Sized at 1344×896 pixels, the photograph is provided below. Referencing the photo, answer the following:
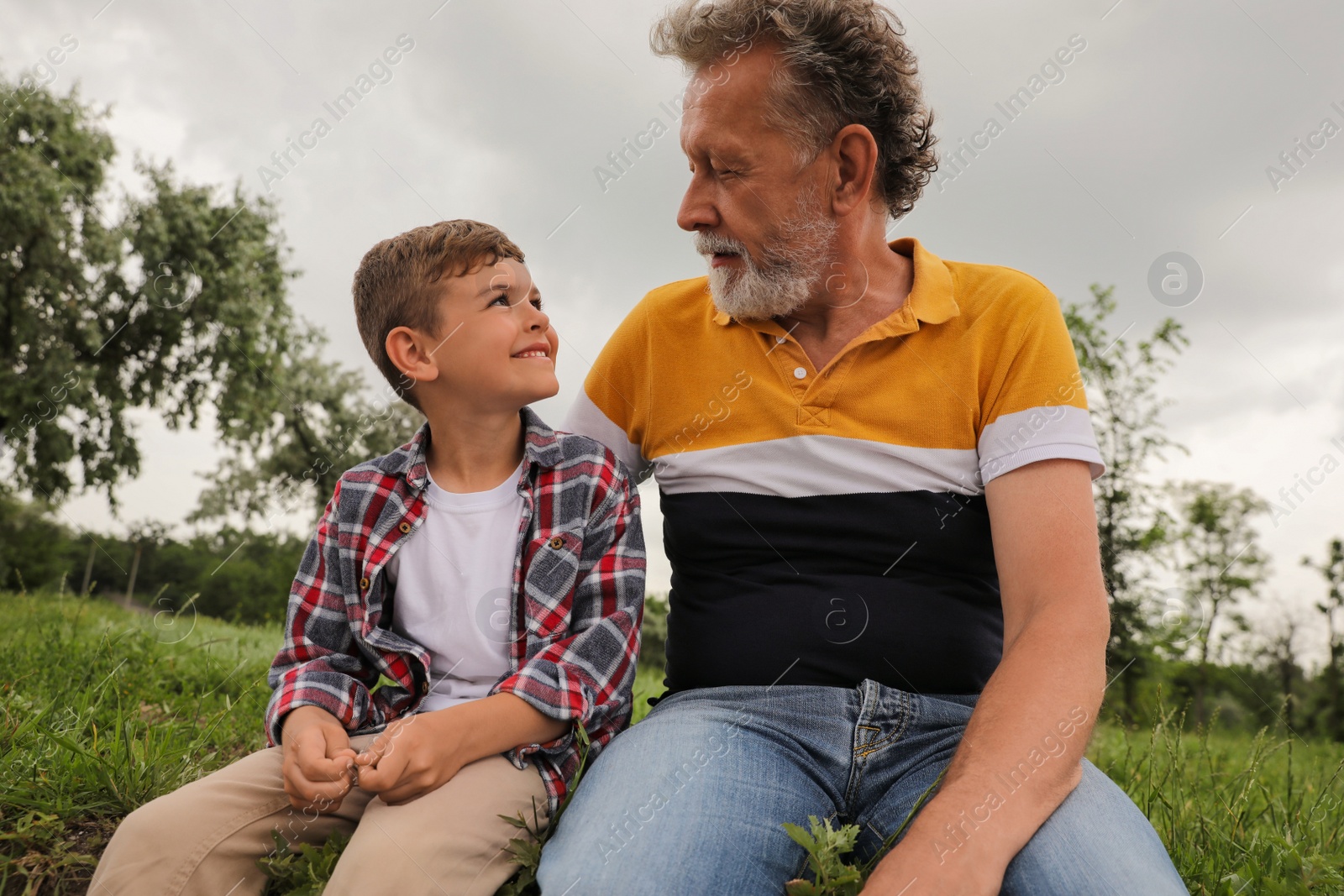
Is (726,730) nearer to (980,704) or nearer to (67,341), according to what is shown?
(980,704)

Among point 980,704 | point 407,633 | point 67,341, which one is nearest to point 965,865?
point 980,704

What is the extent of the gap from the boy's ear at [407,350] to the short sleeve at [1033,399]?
141 cm

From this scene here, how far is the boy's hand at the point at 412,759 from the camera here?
177 cm

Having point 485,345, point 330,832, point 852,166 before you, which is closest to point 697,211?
point 852,166

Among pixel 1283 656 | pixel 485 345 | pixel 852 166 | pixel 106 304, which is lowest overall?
pixel 1283 656

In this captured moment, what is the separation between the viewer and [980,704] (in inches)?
75.5

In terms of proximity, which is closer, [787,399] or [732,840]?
[732,840]

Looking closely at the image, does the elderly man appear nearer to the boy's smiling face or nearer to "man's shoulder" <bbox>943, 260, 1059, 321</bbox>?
"man's shoulder" <bbox>943, 260, 1059, 321</bbox>

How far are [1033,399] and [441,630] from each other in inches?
59.0

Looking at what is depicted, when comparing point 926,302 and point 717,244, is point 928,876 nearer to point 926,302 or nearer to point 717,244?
point 926,302

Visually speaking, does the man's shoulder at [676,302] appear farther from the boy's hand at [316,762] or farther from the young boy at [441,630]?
the boy's hand at [316,762]

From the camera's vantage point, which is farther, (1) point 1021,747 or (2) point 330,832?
(2) point 330,832

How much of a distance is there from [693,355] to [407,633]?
1.06 meters

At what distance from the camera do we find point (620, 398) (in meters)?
2.78
